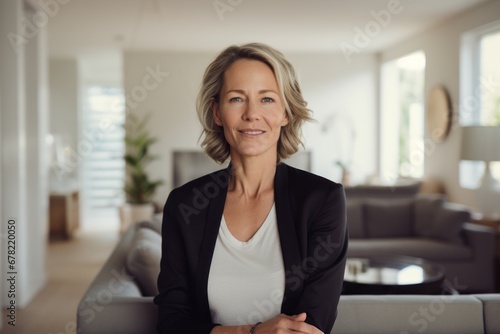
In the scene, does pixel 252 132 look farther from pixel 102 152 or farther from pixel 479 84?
pixel 102 152

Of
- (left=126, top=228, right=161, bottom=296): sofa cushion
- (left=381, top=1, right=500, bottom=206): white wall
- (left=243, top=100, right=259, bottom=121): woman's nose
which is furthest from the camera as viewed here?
(left=381, top=1, right=500, bottom=206): white wall

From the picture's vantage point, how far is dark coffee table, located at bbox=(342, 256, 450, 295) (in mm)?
2982

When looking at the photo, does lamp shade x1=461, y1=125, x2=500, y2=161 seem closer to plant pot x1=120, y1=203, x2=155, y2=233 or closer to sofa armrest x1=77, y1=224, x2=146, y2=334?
sofa armrest x1=77, y1=224, x2=146, y2=334

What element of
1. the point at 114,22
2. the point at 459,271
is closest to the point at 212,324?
the point at 459,271

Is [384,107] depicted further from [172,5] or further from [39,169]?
[39,169]

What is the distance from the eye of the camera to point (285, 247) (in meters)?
1.48

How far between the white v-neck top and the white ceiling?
185 inches

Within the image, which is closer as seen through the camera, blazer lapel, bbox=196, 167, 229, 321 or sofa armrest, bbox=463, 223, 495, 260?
blazer lapel, bbox=196, 167, 229, 321

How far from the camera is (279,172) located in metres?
1.60

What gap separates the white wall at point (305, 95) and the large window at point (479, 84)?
9.18 ft

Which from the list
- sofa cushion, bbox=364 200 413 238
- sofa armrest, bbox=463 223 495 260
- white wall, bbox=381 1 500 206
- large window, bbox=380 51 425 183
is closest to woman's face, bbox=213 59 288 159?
sofa armrest, bbox=463 223 495 260

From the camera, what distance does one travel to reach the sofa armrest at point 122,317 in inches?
73.5

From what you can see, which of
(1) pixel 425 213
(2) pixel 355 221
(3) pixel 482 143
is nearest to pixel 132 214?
(2) pixel 355 221

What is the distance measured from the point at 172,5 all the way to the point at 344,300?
473cm
